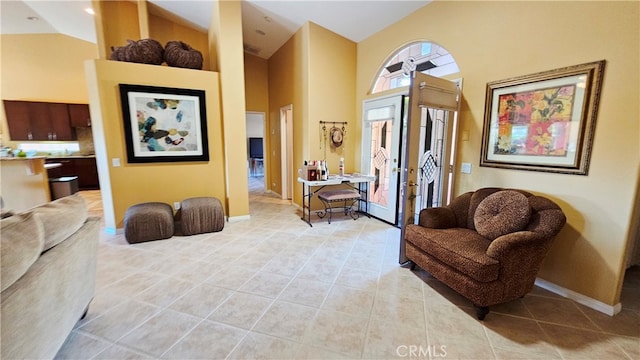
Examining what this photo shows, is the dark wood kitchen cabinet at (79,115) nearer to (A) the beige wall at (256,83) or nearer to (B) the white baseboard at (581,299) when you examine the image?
(A) the beige wall at (256,83)

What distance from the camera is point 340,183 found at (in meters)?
4.41

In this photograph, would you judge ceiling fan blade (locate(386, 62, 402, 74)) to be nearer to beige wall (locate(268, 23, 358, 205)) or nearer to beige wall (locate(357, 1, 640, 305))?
beige wall (locate(268, 23, 358, 205))

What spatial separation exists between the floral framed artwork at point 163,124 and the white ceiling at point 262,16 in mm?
1719

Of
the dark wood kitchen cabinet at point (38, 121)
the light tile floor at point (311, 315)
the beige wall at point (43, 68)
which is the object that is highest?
the beige wall at point (43, 68)

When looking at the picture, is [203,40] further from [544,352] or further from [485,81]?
[544,352]

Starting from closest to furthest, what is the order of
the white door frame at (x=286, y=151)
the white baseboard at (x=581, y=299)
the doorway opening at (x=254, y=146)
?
the white baseboard at (x=581, y=299), the white door frame at (x=286, y=151), the doorway opening at (x=254, y=146)

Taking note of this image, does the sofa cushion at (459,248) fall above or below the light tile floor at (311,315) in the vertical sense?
above

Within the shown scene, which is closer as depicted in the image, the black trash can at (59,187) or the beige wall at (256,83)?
the black trash can at (59,187)

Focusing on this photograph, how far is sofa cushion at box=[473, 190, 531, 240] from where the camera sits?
2.11 meters

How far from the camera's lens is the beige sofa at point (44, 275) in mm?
1124

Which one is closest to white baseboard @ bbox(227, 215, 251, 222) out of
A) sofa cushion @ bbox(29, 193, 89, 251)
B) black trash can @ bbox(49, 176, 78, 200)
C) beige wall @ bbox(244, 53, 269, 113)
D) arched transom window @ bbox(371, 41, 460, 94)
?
sofa cushion @ bbox(29, 193, 89, 251)

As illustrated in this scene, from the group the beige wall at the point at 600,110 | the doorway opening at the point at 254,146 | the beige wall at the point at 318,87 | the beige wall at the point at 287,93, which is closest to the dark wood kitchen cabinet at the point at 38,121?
the doorway opening at the point at 254,146

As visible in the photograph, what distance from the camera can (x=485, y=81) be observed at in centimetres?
277

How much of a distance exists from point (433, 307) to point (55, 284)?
265 centimetres
